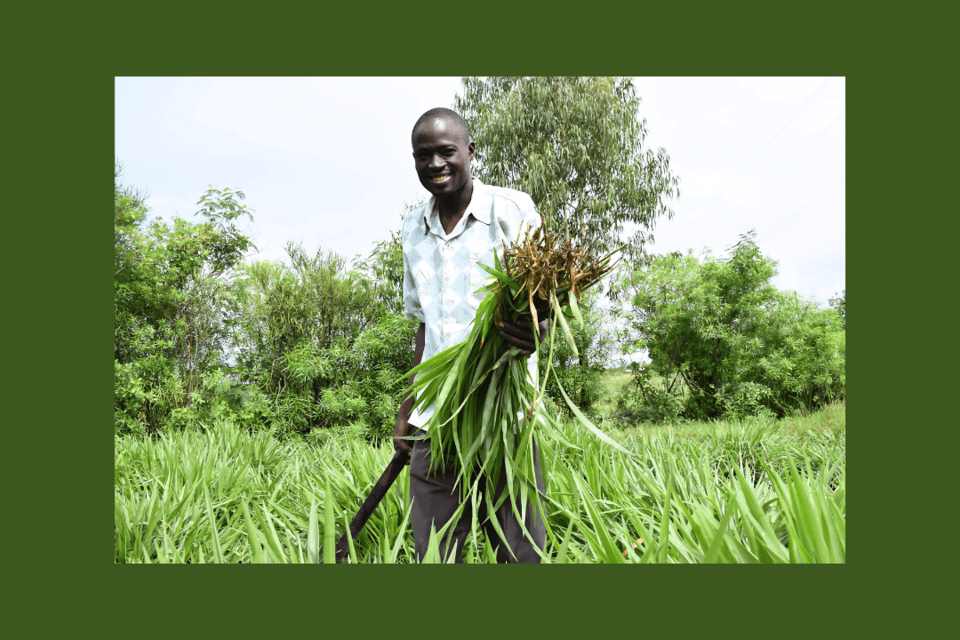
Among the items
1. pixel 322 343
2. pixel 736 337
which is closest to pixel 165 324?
pixel 322 343

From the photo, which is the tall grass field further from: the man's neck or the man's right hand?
the man's neck

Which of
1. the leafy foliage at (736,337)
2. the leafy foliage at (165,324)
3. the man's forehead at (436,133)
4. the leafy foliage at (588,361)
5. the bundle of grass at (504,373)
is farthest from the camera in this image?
the leafy foliage at (736,337)

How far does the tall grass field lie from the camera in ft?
4.08

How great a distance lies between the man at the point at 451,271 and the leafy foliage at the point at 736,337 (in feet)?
15.2

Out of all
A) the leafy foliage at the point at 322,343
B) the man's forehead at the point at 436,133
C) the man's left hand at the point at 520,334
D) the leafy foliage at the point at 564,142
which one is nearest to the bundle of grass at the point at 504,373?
the man's left hand at the point at 520,334

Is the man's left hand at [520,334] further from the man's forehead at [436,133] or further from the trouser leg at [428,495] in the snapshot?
the man's forehead at [436,133]

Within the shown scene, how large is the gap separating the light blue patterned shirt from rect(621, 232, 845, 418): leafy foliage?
4635 mm

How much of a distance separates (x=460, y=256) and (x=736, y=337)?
16.0 ft

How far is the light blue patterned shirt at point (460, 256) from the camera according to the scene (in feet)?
4.92

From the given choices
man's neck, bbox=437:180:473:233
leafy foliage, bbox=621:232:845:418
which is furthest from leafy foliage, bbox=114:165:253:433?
leafy foliage, bbox=621:232:845:418

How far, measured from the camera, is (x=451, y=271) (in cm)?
156

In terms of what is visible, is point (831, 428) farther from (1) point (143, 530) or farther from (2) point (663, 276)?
(1) point (143, 530)

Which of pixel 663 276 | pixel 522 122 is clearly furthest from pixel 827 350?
pixel 522 122

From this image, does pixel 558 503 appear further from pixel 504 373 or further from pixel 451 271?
pixel 451 271
